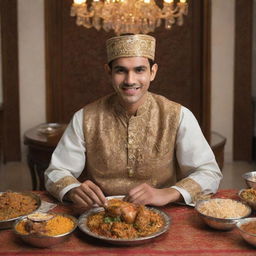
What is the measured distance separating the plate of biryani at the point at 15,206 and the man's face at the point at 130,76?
641 millimetres

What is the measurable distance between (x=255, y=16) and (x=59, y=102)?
9.72 feet

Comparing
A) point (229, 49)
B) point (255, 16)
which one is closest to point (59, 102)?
point (229, 49)

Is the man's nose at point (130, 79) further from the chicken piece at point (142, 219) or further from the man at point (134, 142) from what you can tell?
the chicken piece at point (142, 219)

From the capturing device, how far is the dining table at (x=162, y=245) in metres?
1.66

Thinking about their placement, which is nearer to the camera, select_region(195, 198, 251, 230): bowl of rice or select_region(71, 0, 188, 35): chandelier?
select_region(195, 198, 251, 230): bowl of rice

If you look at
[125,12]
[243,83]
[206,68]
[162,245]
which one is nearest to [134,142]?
[162,245]

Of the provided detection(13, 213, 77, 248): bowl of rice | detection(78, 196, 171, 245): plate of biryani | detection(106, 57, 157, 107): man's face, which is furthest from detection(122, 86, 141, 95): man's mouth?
detection(13, 213, 77, 248): bowl of rice

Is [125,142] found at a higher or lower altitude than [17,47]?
lower

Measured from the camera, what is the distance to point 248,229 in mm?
1745

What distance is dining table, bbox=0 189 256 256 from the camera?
166cm

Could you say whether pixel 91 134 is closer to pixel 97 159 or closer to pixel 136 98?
pixel 97 159

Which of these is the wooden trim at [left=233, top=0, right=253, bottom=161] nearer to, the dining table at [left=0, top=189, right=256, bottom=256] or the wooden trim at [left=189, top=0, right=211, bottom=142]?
the wooden trim at [left=189, top=0, right=211, bottom=142]

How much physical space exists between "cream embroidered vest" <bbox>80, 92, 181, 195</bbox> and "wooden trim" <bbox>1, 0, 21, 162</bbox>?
4.23 m

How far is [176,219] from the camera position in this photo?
6.52 ft
